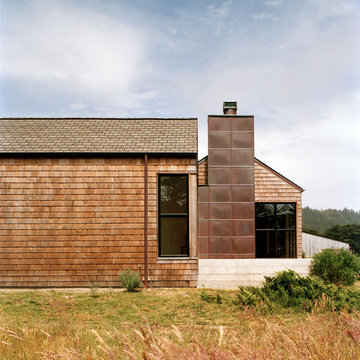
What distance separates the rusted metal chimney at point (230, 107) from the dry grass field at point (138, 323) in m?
6.16

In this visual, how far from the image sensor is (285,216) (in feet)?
48.5

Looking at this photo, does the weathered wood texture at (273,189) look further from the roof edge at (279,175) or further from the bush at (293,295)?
the bush at (293,295)

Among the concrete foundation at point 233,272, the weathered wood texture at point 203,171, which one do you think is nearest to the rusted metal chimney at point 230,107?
the weathered wood texture at point 203,171

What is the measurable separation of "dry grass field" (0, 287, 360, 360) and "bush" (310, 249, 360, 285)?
3.40m

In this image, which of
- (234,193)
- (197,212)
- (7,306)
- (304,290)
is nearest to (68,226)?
(7,306)

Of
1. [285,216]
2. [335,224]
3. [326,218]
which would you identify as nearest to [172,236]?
[285,216]

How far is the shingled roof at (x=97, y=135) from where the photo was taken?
11.0 metres

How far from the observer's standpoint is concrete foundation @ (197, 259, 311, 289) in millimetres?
10820

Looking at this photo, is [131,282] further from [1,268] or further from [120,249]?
[1,268]

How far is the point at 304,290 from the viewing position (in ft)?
27.1

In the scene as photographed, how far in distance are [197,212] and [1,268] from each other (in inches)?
246

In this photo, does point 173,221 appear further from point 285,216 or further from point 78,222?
point 78,222

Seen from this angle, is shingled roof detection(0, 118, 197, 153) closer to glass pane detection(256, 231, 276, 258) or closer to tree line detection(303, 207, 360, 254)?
glass pane detection(256, 231, 276, 258)

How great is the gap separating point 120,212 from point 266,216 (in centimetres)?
663
